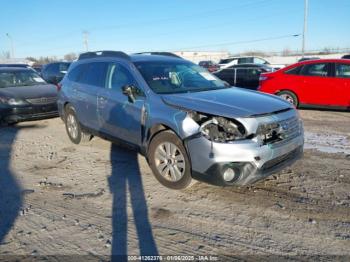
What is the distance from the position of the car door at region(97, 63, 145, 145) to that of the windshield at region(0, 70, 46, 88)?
527 centimetres

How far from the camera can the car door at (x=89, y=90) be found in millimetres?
5707

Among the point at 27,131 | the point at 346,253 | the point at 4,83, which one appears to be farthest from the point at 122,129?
the point at 4,83

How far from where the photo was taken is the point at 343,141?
6.54 meters

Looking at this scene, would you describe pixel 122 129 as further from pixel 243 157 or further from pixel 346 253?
pixel 346 253

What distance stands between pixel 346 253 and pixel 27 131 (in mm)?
7664

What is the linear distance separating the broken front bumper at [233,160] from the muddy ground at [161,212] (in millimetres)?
379

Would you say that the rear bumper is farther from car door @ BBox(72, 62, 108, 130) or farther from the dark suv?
the dark suv

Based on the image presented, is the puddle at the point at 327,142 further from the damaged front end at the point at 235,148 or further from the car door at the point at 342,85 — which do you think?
the car door at the point at 342,85

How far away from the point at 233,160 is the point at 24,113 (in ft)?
21.9

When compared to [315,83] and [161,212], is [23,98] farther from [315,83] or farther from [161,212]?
[315,83]

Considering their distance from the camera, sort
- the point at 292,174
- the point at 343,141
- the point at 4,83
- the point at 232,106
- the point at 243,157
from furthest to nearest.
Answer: the point at 4,83 → the point at 343,141 → the point at 292,174 → the point at 232,106 → the point at 243,157

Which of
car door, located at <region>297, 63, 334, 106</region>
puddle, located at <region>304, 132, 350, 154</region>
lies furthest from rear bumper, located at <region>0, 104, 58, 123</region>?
car door, located at <region>297, 63, 334, 106</region>

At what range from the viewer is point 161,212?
3793 millimetres

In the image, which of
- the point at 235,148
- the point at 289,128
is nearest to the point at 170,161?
the point at 235,148
